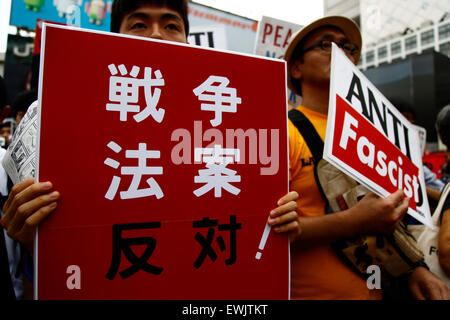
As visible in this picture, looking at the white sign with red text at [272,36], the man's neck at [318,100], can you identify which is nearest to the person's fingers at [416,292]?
the man's neck at [318,100]

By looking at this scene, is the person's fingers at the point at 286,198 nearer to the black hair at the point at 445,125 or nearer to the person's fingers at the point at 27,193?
the person's fingers at the point at 27,193

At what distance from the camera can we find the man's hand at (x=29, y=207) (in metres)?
0.70

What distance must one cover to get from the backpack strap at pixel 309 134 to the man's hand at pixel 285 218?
0.87 feet

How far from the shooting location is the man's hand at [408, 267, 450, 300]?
103 cm

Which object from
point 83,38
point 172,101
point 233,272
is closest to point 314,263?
point 233,272

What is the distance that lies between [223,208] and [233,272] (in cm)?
18

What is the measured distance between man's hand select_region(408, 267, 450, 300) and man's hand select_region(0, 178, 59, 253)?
121 cm

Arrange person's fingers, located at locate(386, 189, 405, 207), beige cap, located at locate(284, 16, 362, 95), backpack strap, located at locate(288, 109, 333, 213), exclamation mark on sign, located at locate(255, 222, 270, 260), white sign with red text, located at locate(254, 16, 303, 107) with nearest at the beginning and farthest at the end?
exclamation mark on sign, located at locate(255, 222, 270, 260) < person's fingers, located at locate(386, 189, 405, 207) < backpack strap, located at locate(288, 109, 333, 213) < beige cap, located at locate(284, 16, 362, 95) < white sign with red text, located at locate(254, 16, 303, 107)

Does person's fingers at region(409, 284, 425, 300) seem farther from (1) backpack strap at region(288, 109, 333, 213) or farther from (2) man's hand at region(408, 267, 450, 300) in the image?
(1) backpack strap at region(288, 109, 333, 213)

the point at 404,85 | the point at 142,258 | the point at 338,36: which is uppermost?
the point at 404,85

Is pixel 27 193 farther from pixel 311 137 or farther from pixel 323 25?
pixel 323 25

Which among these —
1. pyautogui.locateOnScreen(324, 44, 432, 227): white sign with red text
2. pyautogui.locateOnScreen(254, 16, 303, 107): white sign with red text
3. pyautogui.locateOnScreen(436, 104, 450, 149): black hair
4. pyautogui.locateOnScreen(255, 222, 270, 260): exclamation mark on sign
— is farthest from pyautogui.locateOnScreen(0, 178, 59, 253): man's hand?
pyautogui.locateOnScreen(254, 16, 303, 107): white sign with red text
